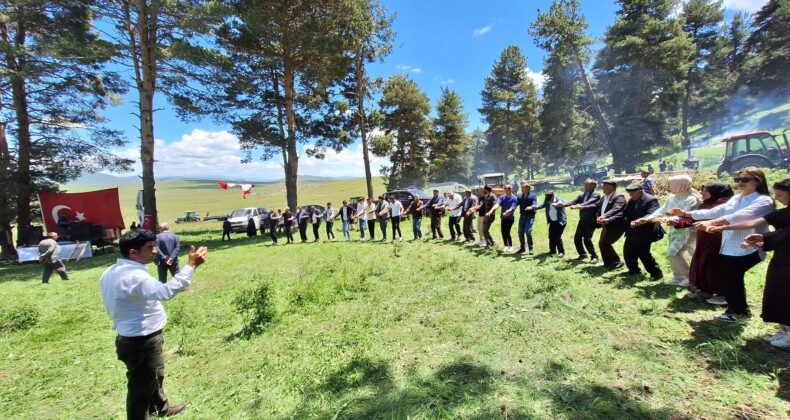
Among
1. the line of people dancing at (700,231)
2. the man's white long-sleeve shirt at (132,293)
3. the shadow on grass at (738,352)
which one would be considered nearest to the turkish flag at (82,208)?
the man's white long-sleeve shirt at (132,293)

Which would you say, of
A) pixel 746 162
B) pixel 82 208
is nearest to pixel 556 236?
pixel 746 162

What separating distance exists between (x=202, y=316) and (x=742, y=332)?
722 cm

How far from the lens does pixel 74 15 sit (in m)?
13.3

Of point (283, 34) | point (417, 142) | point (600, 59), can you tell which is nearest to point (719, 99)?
point (600, 59)

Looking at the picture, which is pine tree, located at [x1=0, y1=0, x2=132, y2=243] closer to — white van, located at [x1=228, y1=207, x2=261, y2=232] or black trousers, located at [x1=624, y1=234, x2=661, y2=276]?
white van, located at [x1=228, y1=207, x2=261, y2=232]

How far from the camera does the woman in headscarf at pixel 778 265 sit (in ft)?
9.30

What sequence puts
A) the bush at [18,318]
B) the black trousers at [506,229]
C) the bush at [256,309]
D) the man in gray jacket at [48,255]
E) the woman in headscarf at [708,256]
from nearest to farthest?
the woman in headscarf at [708,256], the bush at [256,309], the bush at [18,318], the black trousers at [506,229], the man in gray jacket at [48,255]

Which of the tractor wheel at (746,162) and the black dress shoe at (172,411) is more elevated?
the tractor wheel at (746,162)

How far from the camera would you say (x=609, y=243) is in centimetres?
559

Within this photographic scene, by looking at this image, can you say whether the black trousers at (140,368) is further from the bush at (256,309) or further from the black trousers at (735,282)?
the black trousers at (735,282)

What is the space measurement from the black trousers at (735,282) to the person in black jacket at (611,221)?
1.88 m

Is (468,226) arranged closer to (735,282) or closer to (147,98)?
(735,282)

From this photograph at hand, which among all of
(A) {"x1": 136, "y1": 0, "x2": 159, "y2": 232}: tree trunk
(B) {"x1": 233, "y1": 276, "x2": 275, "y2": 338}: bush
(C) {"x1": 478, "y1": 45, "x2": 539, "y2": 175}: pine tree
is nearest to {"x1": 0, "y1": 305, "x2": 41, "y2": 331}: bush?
(B) {"x1": 233, "y1": 276, "x2": 275, "y2": 338}: bush

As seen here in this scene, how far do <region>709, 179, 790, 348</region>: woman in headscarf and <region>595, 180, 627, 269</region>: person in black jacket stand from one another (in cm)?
242
